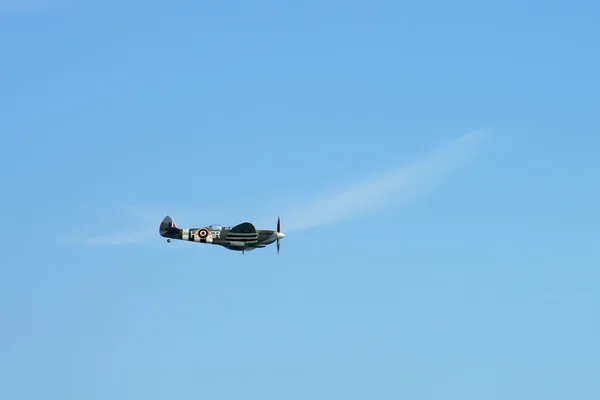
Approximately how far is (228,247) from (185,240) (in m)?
9.83

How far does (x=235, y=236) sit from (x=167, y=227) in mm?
16177

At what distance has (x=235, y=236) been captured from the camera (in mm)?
138750

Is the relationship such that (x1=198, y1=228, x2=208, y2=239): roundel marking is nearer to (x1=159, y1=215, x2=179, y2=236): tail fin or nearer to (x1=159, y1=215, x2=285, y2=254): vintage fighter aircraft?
(x1=159, y1=215, x2=285, y2=254): vintage fighter aircraft

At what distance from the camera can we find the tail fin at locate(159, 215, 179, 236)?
483 feet

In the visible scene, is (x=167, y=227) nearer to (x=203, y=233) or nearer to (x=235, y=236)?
(x=203, y=233)

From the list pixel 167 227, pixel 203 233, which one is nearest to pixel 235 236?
pixel 203 233

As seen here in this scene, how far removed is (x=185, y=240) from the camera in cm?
14562

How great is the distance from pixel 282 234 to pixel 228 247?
10.1 metres

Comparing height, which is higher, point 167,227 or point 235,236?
point 167,227

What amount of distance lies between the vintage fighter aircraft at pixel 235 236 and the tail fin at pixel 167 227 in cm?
125

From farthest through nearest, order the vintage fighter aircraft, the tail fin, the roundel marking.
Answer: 1. the tail fin
2. the roundel marking
3. the vintage fighter aircraft

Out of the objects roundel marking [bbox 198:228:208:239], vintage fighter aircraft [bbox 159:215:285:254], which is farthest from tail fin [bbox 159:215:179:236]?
roundel marking [bbox 198:228:208:239]

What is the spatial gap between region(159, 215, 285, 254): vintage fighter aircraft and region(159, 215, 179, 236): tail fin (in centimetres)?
125

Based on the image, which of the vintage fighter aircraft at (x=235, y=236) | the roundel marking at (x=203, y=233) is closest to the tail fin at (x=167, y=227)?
the vintage fighter aircraft at (x=235, y=236)
